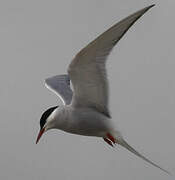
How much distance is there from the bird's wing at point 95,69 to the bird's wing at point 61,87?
385mm

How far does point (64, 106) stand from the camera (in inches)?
136

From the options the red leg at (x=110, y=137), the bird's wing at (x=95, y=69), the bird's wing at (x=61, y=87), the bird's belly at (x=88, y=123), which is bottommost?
the red leg at (x=110, y=137)

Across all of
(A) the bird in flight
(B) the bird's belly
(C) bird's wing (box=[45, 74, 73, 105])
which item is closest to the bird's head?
(A) the bird in flight

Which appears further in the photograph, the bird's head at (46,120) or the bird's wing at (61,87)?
the bird's wing at (61,87)

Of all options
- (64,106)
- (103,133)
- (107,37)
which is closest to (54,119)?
(64,106)

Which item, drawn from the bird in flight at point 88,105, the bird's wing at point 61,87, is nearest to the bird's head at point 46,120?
the bird in flight at point 88,105

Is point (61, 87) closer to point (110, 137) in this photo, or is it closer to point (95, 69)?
point (110, 137)

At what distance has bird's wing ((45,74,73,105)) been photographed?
3.96 m

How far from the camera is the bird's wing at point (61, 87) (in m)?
3.96

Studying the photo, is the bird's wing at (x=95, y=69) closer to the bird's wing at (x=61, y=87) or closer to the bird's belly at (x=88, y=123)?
the bird's belly at (x=88, y=123)

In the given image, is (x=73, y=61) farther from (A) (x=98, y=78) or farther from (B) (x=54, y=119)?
(B) (x=54, y=119)

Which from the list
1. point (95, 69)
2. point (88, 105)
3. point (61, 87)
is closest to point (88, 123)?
point (88, 105)

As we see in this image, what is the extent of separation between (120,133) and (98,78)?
47 centimetres

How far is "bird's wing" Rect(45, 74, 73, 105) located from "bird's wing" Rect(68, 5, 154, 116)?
385mm
